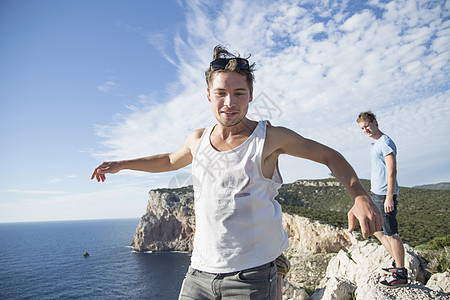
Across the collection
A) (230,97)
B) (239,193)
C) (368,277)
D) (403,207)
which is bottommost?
Result: (368,277)

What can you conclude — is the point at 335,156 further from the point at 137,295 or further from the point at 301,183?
the point at 301,183

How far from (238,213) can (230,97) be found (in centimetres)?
85

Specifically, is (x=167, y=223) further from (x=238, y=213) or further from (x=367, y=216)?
(x=367, y=216)

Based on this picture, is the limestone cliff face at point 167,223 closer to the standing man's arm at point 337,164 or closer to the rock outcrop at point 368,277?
the rock outcrop at point 368,277

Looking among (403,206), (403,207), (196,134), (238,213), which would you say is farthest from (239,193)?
(403,206)

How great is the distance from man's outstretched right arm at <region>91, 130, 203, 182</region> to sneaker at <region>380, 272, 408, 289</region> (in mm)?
4381

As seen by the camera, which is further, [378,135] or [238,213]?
[378,135]

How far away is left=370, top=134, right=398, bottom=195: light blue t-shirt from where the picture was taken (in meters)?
4.91

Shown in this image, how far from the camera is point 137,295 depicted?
46.9 metres

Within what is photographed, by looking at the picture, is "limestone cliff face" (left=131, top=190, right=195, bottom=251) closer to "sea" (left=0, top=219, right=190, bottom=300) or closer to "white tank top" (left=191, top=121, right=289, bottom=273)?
"sea" (left=0, top=219, right=190, bottom=300)

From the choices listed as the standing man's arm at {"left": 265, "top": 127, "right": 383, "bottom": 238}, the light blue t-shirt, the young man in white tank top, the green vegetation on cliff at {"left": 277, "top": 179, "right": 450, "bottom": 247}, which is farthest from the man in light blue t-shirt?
the green vegetation on cliff at {"left": 277, "top": 179, "right": 450, "bottom": 247}

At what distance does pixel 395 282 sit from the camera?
4.77 metres

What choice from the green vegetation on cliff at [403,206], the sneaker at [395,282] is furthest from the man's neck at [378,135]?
the green vegetation on cliff at [403,206]

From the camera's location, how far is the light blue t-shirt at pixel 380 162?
4.91 metres
